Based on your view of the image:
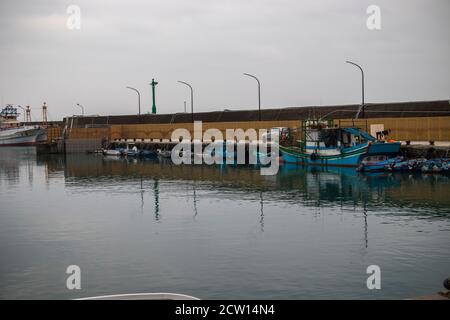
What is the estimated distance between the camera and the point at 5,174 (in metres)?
70.2

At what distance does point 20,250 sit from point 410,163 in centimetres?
4470

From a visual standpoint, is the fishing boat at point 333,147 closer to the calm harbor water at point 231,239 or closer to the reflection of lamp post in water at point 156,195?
the calm harbor water at point 231,239

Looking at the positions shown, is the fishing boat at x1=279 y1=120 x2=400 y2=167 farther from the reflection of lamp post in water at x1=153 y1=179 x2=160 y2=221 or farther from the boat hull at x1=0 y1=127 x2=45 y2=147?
the boat hull at x1=0 y1=127 x2=45 y2=147

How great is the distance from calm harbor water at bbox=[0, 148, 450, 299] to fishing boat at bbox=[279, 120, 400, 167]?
10.7 m

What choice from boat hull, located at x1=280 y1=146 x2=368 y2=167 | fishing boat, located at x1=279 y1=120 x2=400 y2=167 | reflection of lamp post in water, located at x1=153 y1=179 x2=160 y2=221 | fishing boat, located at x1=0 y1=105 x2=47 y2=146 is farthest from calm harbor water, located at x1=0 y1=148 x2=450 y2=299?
fishing boat, located at x1=0 y1=105 x2=47 y2=146

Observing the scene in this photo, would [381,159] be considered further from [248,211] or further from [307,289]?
[307,289]

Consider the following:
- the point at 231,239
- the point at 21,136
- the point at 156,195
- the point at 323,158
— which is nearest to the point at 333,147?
the point at 323,158

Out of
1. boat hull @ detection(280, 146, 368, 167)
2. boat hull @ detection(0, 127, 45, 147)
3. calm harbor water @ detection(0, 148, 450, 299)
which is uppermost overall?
boat hull @ detection(0, 127, 45, 147)

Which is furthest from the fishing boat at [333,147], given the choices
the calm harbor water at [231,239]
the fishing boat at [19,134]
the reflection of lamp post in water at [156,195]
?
the fishing boat at [19,134]

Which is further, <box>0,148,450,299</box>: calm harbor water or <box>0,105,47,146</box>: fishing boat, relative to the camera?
<box>0,105,47,146</box>: fishing boat

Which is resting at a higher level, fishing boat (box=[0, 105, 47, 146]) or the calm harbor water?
fishing boat (box=[0, 105, 47, 146])

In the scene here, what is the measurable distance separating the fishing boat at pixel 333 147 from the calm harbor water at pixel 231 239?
1065 cm

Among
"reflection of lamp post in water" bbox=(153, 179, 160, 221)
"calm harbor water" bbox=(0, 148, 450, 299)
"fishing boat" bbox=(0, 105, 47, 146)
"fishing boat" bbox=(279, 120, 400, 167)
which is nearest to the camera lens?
"calm harbor water" bbox=(0, 148, 450, 299)

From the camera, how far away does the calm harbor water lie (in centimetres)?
1923
